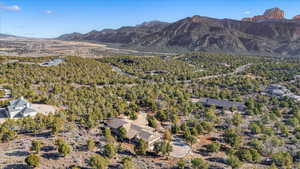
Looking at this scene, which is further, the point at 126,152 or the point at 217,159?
the point at 217,159

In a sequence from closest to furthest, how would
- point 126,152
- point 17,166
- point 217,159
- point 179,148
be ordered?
point 17,166, point 126,152, point 217,159, point 179,148

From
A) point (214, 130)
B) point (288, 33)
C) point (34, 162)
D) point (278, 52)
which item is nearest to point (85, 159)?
point (34, 162)

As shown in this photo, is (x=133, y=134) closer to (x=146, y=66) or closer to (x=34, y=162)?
(x=34, y=162)

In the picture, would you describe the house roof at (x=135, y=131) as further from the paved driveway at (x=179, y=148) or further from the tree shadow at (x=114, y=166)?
the tree shadow at (x=114, y=166)

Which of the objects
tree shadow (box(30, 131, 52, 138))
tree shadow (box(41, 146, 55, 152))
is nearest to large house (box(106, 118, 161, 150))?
tree shadow (box(30, 131, 52, 138))

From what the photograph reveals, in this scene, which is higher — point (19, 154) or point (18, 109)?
point (18, 109)

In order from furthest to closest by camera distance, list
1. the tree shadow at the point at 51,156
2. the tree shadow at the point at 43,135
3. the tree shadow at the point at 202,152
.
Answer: the tree shadow at the point at 43,135
the tree shadow at the point at 202,152
the tree shadow at the point at 51,156

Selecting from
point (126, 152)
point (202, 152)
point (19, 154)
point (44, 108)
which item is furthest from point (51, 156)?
point (202, 152)

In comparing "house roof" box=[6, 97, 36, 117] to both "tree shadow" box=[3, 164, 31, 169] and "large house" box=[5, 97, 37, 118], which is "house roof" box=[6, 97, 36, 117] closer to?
"large house" box=[5, 97, 37, 118]

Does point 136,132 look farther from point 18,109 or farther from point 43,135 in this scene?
point 18,109

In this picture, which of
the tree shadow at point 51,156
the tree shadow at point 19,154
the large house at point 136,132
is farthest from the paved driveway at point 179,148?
the tree shadow at point 19,154

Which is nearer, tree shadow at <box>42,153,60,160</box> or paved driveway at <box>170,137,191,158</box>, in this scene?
tree shadow at <box>42,153,60,160</box>
